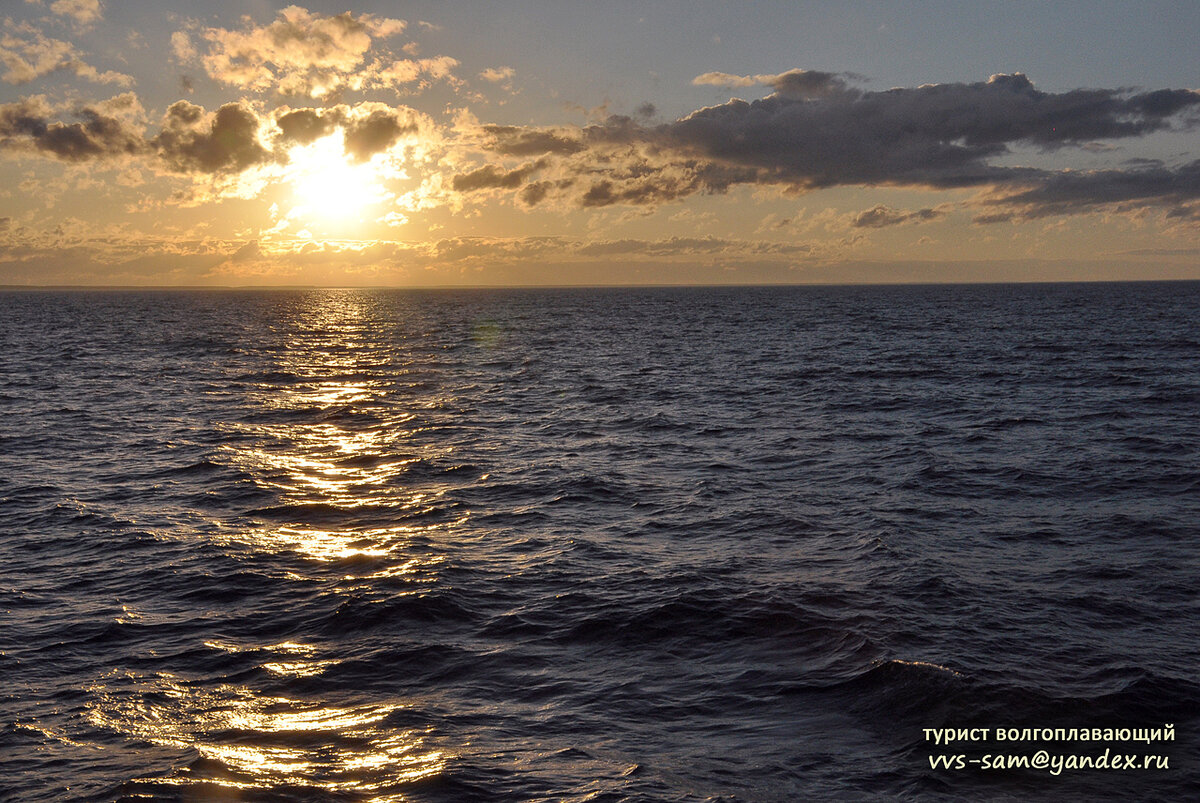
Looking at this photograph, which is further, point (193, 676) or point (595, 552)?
point (595, 552)

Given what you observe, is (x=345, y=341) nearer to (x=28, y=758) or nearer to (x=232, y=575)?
(x=232, y=575)

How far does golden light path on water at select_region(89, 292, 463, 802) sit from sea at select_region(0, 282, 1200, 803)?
79 millimetres

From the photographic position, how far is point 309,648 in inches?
620

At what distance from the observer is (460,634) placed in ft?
53.8

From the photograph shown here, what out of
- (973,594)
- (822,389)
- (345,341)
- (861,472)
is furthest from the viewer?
(345,341)

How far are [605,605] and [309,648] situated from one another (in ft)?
18.9

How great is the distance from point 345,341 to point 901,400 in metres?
68.9

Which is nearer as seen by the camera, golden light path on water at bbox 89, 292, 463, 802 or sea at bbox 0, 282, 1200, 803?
golden light path on water at bbox 89, 292, 463, 802

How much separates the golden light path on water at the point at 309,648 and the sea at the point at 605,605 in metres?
0.08

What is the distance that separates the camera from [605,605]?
17766mm

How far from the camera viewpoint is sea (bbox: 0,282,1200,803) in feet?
39.1

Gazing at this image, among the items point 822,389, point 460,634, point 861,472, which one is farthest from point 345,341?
point 460,634

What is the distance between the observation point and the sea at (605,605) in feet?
39.1

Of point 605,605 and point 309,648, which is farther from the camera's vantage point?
point 605,605
